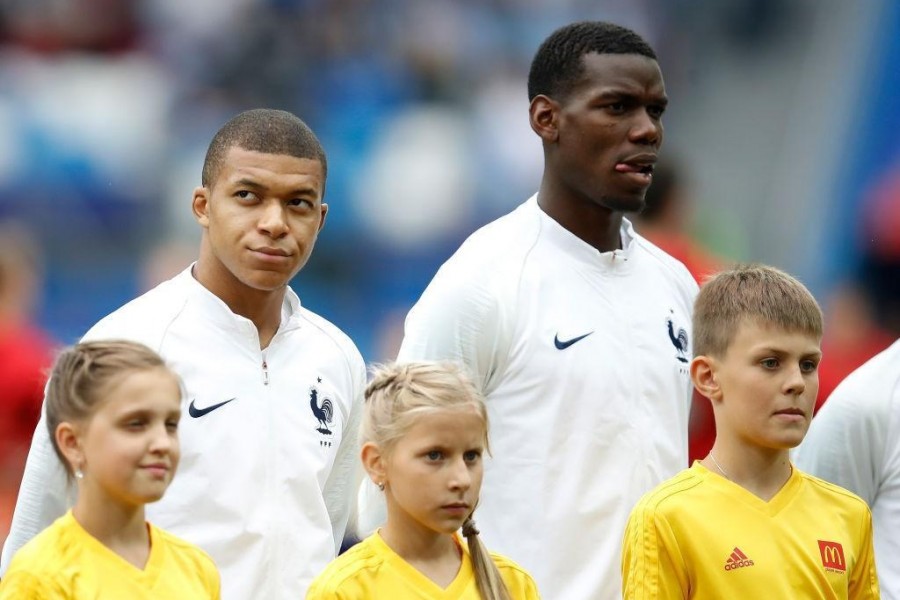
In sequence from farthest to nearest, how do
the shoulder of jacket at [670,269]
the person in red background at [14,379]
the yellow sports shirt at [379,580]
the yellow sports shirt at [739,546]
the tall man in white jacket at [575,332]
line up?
the person in red background at [14,379] < the shoulder of jacket at [670,269] < the tall man in white jacket at [575,332] < the yellow sports shirt at [739,546] < the yellow sports shirt at [379,580]

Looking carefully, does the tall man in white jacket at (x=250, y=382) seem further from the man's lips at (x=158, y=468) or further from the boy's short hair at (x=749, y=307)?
the boy's short hair at (x=749, y=307)

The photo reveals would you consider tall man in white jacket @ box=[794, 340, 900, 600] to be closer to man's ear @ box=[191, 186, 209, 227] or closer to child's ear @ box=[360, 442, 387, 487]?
child's ear @ box=[360, 442, 387, 487]

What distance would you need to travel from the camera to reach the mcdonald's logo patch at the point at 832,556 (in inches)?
158

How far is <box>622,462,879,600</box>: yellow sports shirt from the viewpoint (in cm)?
395

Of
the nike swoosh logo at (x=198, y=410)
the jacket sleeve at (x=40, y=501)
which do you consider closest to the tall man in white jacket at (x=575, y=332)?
the nike swoosh logo at (x=198, y=410)

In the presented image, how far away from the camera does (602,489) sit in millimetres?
4586

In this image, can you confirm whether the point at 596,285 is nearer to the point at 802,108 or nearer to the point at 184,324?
the point at 184,324

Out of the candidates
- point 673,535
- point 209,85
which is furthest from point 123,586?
point 209,85

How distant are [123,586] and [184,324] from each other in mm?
987

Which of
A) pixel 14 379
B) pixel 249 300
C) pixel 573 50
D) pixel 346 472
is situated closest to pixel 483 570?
pixel 346 472

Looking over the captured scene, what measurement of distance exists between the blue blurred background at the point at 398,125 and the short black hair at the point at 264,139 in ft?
16.2

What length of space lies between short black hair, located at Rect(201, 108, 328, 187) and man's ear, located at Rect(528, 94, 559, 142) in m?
0.76

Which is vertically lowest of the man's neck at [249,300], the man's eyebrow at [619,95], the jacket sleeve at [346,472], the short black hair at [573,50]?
the jacket sleeve at [346,472]

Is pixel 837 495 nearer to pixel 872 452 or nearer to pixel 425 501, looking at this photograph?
pixel 872 452
